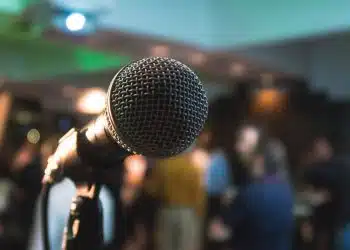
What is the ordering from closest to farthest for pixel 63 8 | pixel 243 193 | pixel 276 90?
pixel 243 193, pixel 63 8, pixel 276 90

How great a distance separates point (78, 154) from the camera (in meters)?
0.94

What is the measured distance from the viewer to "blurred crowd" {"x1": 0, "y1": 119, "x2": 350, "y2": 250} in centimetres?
323

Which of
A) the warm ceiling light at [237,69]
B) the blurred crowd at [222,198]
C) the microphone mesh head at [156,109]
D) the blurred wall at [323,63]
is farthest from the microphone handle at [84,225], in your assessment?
the blurred wall at [323,63]

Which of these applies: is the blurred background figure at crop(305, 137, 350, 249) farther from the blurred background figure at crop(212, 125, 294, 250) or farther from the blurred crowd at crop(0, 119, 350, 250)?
the blurred background figure at crop(212, 125, 294, 250)

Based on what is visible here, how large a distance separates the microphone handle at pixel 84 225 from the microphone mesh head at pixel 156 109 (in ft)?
0.55

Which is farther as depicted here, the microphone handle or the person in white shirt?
the person in white shirt

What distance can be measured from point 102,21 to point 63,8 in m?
0.55

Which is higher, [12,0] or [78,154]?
[12,0]

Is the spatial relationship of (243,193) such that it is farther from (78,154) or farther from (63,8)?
(78,154)

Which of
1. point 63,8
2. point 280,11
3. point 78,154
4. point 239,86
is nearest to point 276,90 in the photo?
point 239,86

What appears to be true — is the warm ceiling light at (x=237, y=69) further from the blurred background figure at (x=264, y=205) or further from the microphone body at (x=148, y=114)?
the microphone body at (x=148, y=114)

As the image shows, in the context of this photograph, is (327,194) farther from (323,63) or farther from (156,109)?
(156,109)

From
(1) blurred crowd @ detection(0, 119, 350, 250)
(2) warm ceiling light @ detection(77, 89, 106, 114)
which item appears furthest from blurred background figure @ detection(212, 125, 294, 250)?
(2) warm ceiling light @ detection(77, 89, 106, 114)

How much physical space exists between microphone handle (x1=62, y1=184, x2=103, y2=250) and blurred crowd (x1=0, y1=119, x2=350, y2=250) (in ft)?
7.43
